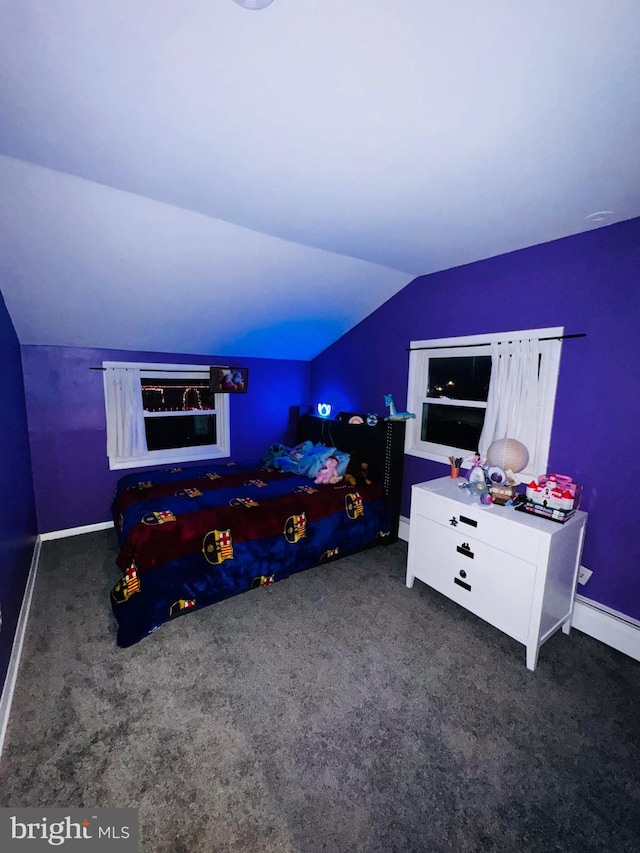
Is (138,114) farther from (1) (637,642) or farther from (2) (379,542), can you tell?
(1) (637,642)

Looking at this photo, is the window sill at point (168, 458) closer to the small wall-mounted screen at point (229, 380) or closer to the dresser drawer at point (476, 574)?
the small wall-mounted screen at point (229, 380)

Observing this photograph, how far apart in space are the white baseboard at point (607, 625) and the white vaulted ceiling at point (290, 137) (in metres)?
2.48

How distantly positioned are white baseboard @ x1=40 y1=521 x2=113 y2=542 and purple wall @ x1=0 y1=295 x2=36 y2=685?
314 millimetres

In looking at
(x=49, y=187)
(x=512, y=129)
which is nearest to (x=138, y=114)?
(x=49, y=187)

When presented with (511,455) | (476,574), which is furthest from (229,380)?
(476,574)

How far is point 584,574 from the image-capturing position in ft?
7.77

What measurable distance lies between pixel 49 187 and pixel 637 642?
4.37 meters

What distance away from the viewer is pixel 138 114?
1.37 metres

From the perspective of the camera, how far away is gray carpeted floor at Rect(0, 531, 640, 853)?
1.32 metres

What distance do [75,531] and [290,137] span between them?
13.0 ft

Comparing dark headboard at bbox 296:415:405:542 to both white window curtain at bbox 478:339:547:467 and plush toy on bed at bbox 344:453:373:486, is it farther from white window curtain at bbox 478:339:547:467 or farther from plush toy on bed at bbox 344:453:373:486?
white window curtain at bbox 478:339:547:467

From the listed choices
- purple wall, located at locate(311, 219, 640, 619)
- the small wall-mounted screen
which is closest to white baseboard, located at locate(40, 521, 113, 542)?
the small wall-mounted screen

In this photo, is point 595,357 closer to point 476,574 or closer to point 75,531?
point 476,574

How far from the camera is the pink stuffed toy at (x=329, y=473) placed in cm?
344
